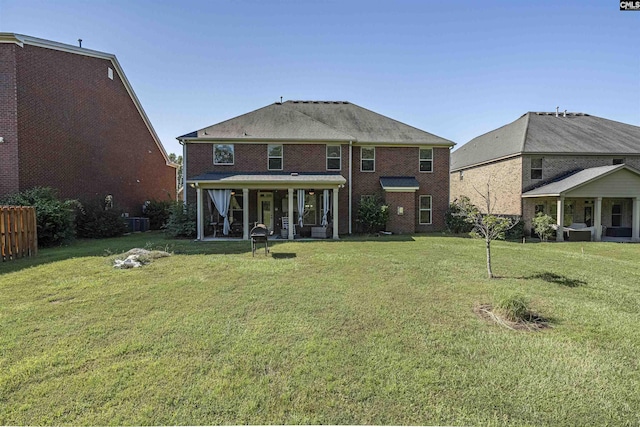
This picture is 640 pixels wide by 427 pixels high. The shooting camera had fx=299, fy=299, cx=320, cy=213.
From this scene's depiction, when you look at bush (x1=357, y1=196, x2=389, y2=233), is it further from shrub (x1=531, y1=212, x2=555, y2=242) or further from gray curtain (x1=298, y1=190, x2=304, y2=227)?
shrub (x1=531, y1=212, x2=555, y2=242)

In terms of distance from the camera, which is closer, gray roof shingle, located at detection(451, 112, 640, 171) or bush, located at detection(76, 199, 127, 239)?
bush, located at detection(76, 199, 127, 239)

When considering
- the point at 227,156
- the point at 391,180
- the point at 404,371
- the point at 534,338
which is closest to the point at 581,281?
the point at 534,338

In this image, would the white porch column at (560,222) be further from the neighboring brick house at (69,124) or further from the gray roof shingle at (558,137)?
the neighboring brick house at (69,124)

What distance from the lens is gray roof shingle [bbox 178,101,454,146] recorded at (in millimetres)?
→ 16500

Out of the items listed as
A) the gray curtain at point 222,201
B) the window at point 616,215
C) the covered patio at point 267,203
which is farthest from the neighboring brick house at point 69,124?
the window at point 616,215

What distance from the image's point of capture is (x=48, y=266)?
8.18m

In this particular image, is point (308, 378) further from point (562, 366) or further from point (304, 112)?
point (304, 112)

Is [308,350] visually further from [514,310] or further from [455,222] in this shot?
[455,222]

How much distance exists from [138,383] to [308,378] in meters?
1.84

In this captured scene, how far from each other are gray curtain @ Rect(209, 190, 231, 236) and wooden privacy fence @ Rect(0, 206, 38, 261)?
21.4ft

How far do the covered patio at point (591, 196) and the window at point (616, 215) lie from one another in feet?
1.91

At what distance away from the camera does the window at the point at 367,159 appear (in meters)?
17.5

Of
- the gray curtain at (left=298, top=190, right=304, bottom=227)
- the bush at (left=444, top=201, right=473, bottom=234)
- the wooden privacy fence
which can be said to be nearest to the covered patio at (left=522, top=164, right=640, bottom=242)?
the bush at (left=444, top=201, right=473, bottom=234)

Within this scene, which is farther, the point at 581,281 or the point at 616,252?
the point at 616,252
